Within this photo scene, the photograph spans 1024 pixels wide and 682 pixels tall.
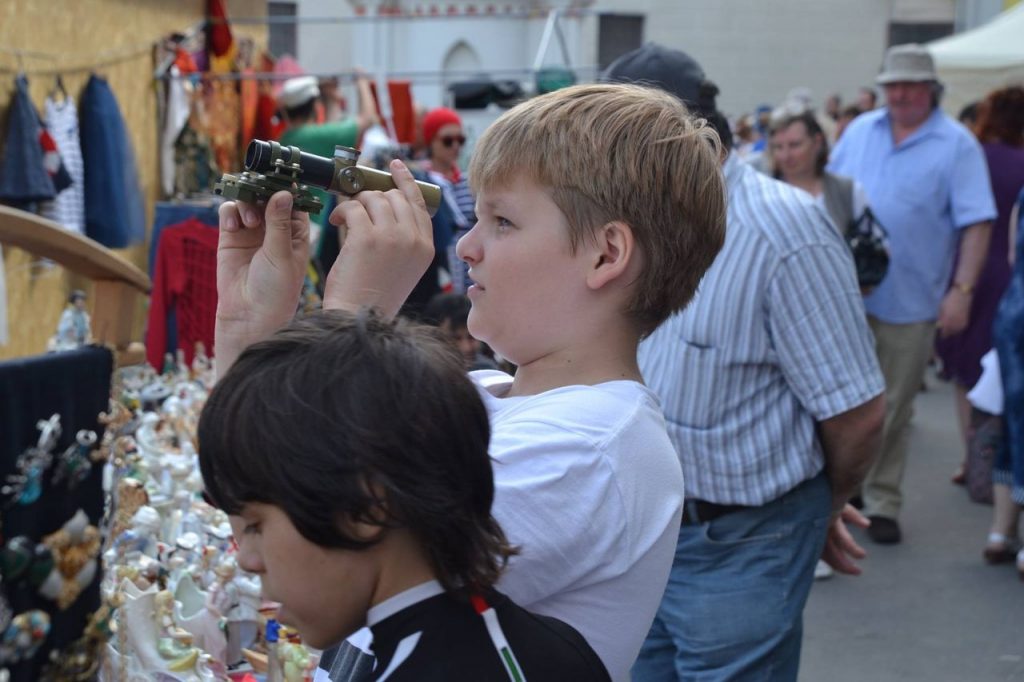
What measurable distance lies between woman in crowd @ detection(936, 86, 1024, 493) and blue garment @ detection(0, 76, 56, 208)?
4327 mm

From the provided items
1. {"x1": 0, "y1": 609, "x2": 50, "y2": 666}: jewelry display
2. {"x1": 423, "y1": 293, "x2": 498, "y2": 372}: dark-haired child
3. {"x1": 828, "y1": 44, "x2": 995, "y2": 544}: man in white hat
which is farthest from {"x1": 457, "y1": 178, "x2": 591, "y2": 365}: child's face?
{"x1": 828, "y1": 44, "x2": 995, "y2": 544}: man in white hat

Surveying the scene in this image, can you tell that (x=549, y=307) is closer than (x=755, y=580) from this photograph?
Yes

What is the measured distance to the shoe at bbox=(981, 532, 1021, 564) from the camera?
5.24m

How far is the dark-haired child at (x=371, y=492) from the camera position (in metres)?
1.01

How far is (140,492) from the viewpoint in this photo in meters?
2.89

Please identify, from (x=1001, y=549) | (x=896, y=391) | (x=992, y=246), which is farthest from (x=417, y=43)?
(x=1001, y=549)

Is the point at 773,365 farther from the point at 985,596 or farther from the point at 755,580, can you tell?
the point at 985,596

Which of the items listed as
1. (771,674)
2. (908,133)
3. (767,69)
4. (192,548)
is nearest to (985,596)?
(908,133)

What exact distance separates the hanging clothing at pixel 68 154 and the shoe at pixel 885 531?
3.97 m

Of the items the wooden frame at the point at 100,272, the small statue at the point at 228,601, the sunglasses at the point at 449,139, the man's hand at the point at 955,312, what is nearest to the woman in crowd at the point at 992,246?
the man's hand at the point at 955,312

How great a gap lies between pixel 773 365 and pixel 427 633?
1449 mm

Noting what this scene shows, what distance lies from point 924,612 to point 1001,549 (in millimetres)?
722

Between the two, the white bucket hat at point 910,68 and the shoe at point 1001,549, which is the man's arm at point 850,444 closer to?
the shoe at point 1001,549

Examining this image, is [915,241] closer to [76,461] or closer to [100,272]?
[100,272]
